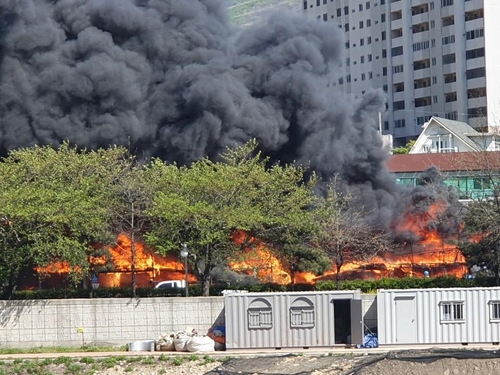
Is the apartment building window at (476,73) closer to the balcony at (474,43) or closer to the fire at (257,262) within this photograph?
the balcony at (474,43)

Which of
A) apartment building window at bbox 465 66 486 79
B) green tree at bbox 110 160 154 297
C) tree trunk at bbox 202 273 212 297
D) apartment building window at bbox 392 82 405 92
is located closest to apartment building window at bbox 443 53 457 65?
apartment building window at bbox 465 66 486 79

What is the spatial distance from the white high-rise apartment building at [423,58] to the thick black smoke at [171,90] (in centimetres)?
3561

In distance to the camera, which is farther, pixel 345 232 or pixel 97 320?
pixel 345 232

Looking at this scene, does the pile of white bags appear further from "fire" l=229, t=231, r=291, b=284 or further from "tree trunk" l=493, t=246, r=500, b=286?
"tree trunk" l=493, t=246, r=500, b=286

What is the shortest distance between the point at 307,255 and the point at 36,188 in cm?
1441

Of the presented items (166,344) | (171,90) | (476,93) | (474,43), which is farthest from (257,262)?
(474,43)

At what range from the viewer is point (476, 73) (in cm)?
10631

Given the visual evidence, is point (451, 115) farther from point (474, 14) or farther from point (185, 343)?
point (185, 343)

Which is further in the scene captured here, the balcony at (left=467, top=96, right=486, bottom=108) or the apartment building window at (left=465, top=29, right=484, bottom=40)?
the apartment building window at (left=465, top=29, right=484, bottom=40)

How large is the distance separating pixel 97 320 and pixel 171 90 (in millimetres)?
29880

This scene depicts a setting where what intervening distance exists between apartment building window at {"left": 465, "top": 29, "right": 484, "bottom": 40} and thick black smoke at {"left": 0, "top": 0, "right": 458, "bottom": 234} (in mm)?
39070

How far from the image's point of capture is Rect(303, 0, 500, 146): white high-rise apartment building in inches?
4173

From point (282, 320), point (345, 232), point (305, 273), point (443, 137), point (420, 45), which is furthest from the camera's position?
point (420, 45)

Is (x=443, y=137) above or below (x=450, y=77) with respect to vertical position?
below
